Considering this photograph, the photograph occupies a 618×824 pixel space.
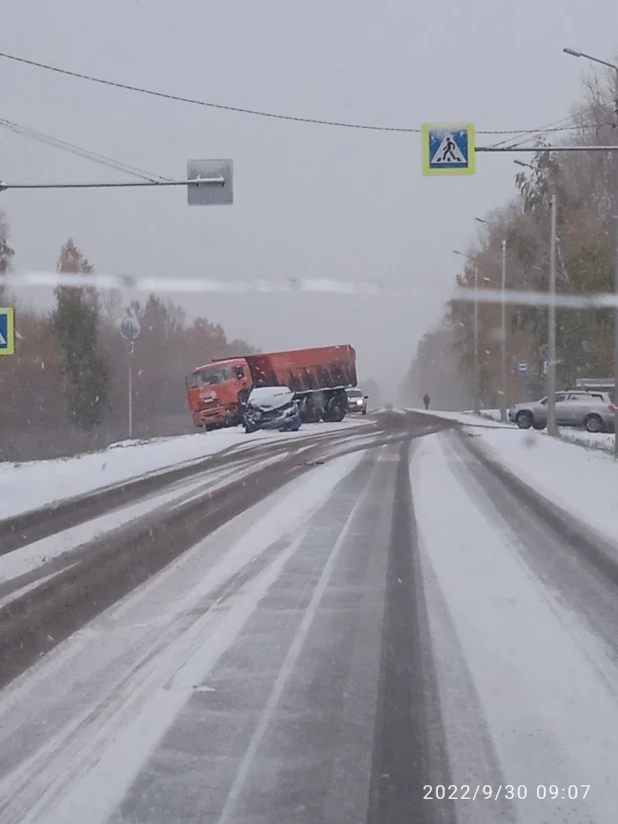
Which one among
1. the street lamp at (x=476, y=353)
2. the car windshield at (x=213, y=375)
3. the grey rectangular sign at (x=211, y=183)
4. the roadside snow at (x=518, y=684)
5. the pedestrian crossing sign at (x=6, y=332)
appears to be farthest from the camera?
the street lamp at (x=476, y=353)

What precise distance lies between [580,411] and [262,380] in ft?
41.7

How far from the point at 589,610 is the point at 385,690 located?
9.15 ft

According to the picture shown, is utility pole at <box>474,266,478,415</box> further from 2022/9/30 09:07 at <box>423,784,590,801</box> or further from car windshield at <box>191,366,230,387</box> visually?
2022/9/30 09:07 at <box>423,784,590,801</box>

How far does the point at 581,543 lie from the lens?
12.4m

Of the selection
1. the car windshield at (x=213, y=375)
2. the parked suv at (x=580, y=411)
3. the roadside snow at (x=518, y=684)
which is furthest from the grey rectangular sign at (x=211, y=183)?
the parked suv at (x=580, y=411)

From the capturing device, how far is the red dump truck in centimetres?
4384

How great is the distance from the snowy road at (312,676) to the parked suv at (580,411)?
31.1 metres

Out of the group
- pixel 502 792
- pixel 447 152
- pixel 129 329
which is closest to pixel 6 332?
pixel 447 152

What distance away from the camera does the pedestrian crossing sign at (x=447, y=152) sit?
1675cm

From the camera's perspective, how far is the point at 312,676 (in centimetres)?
703

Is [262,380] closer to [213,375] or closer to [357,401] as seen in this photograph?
[213,375]

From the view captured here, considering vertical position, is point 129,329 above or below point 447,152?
below

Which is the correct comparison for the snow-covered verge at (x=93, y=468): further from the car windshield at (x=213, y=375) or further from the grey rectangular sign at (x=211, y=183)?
the car windshield at (x=213, y=375)

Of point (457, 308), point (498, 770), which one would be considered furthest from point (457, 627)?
point (457, 308)
